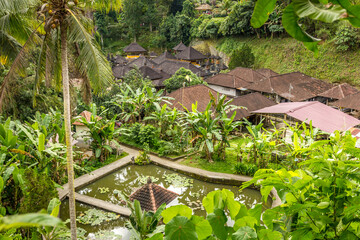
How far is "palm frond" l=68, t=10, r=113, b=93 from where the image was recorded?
4410 millimetres

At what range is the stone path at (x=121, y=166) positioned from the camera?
A: 6.87 metres

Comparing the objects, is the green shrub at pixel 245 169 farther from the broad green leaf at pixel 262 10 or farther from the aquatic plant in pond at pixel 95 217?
the broad green leaf at pixel 262 10

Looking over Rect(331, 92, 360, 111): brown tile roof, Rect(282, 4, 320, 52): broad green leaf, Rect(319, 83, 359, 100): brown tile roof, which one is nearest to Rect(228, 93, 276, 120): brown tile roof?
Rect(331, 92, 360, 111): brown tile roof

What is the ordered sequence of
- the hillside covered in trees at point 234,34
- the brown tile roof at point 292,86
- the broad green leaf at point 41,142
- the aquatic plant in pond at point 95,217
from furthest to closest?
the hillside covered in trees at point 234,34
the brown tile roof at point 292,86
the aquatic plant in pond at point 95,217
the broad green leaf at point 41,142

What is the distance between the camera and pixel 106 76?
15.9ft

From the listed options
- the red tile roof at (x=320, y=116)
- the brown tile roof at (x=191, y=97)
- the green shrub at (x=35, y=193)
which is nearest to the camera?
the green shrub at (x=35, y=193)

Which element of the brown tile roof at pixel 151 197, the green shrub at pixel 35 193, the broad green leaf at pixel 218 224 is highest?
the broad green leaf at pixel 218 224

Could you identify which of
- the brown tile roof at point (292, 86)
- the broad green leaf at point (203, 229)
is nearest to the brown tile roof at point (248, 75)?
the brown tile roof at point (292, 86)

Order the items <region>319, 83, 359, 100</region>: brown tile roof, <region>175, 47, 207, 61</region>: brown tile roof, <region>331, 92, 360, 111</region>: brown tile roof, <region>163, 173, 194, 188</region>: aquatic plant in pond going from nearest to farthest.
Answer: <region>163, 173, 194, 188</region>: aquatic plant in pond
<region>331, 92, 360, 111</region>: brown tile roof
<region>319, 83, 359, 100</region>: brown tile roof
<region>175, 47, 207, 61</region>: brown tile roof

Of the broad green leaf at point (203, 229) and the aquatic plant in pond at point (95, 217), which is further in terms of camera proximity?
the aquatic plant in pond at point (95, 217)

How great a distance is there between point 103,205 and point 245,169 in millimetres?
4330

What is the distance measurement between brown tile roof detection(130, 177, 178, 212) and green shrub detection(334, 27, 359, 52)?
2027 centimetres

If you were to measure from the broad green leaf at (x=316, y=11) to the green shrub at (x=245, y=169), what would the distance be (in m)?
8.19

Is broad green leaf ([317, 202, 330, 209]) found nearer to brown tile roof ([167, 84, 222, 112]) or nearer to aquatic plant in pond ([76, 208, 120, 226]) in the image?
aquatic plant in pond ([76, 208, 120, 226])
